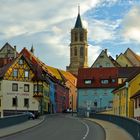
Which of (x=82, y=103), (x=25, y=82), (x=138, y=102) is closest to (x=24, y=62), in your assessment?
(x=25, y=82)

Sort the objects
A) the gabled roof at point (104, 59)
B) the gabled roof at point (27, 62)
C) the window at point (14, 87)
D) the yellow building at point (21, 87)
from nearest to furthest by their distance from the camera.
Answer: the yellow building at point (21, 87) < the window at point (14, 87) < the gabled roof at point (27, 62) < the gabled roof at point (104, 59)

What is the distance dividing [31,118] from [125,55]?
2479 inches

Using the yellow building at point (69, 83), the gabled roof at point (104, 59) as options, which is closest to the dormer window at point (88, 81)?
the gabled roof at point (104, 59)

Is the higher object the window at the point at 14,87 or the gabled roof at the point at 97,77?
the gabled roof at the point at 97,77

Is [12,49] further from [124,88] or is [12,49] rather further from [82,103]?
[124,88]

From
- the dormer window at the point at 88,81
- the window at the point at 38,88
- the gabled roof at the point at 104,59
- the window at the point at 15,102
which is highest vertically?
the gabled roof at the point at 104,59

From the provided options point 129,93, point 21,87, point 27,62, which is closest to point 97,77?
point 27,62

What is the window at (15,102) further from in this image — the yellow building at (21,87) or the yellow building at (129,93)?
the yellow building at (129,93)

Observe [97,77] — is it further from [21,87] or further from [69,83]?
[69,83]

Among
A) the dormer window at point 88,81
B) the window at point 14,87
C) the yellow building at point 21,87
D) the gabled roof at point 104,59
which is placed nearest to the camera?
the yellow building at point 21,87

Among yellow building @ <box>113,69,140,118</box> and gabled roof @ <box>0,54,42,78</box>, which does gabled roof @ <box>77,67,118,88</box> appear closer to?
gabled roof @ <box>0,54,42,78</box>

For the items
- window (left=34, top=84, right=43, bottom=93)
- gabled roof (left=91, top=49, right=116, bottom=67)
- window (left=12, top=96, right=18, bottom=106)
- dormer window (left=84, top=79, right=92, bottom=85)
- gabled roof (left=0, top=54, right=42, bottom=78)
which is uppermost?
gabled roof (left=91, top=49, right=116, bottom=67)

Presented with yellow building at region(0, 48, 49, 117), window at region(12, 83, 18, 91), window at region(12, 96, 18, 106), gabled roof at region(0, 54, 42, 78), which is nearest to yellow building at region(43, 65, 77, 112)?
gabled roof at region(0, 54, 42, 78)

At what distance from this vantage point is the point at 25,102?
311 ft
